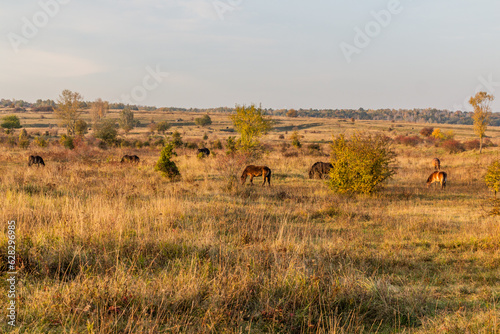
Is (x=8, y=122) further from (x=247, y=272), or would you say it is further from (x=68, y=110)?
(x=247, y=272)

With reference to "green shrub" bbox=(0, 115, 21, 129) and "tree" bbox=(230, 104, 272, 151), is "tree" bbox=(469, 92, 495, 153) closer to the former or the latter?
"tree" bbox=(230, 104, 272, 151)

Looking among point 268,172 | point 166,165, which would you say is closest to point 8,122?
point 166,165

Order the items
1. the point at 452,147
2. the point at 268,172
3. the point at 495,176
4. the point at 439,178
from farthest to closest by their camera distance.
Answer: the point at 452,147, the point at 439,178, the point at 268,172, the point at 495,176

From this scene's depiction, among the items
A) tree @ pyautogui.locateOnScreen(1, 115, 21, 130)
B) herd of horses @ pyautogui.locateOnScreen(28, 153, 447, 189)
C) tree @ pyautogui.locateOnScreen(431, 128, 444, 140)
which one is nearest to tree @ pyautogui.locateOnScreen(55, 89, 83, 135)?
tree @ pyautogui.locateOnScreen(1, 115, 21, 130)

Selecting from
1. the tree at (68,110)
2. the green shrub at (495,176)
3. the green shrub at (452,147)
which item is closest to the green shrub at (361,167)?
the green shrub at (495,176)

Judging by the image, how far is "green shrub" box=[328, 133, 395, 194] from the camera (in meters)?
14.6

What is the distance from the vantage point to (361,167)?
14.6m

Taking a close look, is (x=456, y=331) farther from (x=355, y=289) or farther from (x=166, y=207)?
(x=166, y=207)

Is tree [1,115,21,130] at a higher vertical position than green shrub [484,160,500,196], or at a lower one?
higher

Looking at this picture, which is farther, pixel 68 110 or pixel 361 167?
pixel 68 110

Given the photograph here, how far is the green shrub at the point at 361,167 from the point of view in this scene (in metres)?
14.6

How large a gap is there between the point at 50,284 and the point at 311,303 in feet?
11.0

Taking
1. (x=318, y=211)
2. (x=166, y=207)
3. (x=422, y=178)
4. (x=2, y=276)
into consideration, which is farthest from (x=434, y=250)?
(x=422, y=178)

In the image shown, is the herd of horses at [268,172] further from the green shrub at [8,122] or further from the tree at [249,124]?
the green shrub at [8,122]
